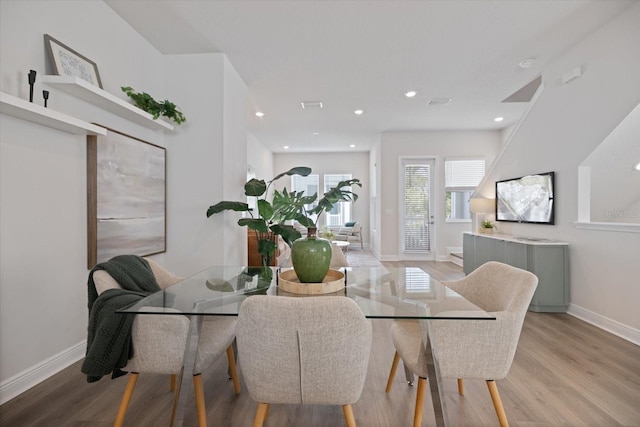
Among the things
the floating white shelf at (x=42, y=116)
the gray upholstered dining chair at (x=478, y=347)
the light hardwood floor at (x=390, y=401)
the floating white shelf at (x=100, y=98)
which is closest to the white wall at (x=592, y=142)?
the light hardwood floor at (x=390, y=401)

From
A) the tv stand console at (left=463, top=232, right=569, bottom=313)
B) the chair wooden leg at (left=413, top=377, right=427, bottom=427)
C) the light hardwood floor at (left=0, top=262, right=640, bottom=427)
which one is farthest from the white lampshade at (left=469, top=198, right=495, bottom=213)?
the chair wooden leg at (left=413, top=377, right=427, bottom=427)

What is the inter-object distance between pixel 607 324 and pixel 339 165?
6.99 metres

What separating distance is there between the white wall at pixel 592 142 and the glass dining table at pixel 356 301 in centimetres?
217

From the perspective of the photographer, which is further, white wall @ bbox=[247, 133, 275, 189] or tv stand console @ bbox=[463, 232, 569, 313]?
white wall @ bbox=[247, 133, 275, 189]

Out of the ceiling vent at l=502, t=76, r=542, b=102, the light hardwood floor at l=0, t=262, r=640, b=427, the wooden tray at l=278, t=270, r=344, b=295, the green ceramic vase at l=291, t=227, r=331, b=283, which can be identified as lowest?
the light hardwood floor at l=0, t=262, r=640, b=427

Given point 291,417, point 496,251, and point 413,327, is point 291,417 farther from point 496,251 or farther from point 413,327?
point 496,251

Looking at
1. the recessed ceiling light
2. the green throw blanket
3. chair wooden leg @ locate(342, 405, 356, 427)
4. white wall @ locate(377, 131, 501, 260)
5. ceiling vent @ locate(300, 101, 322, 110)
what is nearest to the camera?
chair wooden leg @ locate(342, 405, 356, 427)

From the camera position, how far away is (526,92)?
4.50 meters

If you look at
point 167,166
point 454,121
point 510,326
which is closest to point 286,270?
point 510,326

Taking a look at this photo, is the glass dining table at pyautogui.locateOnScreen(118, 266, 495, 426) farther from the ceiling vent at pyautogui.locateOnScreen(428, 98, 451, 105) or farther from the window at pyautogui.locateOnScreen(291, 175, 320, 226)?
A: the window at pyautogui.locateOnScreen(291, 175, 320, 226)

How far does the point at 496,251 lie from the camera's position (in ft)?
13.2

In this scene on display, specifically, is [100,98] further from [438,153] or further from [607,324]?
[438,153]

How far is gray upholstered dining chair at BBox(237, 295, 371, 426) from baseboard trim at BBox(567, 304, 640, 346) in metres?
2.87

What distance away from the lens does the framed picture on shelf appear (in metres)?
1.96
